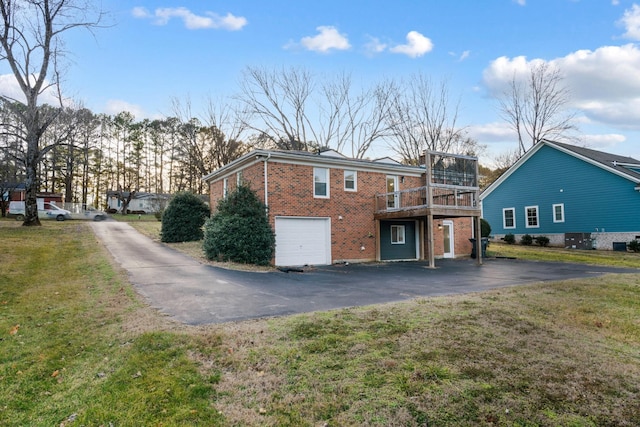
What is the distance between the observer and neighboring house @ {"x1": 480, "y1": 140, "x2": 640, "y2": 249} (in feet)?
68.4

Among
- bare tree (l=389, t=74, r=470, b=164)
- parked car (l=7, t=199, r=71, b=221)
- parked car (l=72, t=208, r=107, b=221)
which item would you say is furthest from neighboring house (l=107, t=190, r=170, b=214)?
bare tree (l=389, t=74, r=470, b=164)

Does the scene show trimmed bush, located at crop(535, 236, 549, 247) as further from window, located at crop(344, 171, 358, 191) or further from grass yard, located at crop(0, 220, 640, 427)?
grass yard, located at crop(0, 220, 640, 427)

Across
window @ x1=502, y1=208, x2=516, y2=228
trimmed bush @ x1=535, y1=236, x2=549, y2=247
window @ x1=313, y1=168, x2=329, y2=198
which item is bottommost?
trimmed bush @ x1=535, y1=236, x2=549, y2=247

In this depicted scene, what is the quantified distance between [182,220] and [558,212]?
2351 cm

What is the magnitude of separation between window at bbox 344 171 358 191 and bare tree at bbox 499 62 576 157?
2367cm

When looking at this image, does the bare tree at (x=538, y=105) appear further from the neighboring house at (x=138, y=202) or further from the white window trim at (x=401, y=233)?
the neighboring house at (x=138, y=202)

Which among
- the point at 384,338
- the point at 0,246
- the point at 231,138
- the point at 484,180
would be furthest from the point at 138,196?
the point at 384,338

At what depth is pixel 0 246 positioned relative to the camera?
14.0 metres

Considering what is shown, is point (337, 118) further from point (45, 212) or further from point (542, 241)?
point (45, 212)

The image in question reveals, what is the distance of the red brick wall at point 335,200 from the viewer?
48.7ft

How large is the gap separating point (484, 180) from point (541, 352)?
41565 millimetres

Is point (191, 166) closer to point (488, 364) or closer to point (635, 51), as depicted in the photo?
point (635, 51)

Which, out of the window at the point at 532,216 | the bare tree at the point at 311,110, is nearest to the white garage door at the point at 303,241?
the window at the point at 532,216

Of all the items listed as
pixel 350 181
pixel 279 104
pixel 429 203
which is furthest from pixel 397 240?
pixel 279 104
